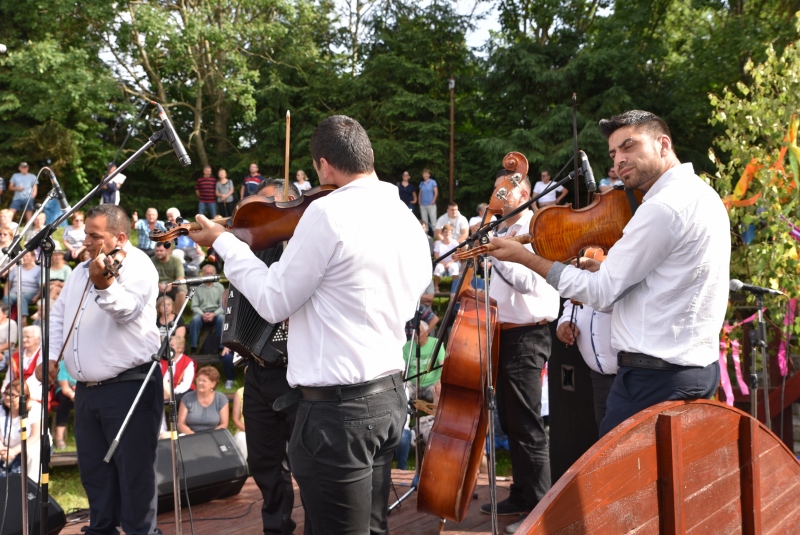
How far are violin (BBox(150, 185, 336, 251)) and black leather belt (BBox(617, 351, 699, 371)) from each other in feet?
4.69

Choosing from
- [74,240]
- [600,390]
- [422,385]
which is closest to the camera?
[600,390]

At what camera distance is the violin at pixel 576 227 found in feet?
10.5

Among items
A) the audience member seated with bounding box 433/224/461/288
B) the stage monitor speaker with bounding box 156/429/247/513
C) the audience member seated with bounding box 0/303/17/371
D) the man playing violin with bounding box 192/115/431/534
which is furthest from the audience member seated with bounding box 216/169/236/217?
the man playing violin with bounding box 192/115/431/534

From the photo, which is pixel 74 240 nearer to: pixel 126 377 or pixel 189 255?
pixel 189 255

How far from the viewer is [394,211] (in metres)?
2.76

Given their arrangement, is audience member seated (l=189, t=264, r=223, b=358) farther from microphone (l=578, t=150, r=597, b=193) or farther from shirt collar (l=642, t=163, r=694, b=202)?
shirt collar (l=642, t=163, r=694, b=202)

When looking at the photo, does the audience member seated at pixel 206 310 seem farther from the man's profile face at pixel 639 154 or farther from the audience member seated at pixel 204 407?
the man's profile face at pixel 639 154

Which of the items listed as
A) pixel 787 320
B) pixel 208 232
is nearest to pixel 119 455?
pixel 208 232

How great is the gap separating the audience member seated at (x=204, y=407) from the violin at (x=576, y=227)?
5.46 meters

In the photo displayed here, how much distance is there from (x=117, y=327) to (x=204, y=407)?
388 centimetres

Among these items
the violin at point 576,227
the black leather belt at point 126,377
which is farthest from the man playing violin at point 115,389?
the violin at point 576,227

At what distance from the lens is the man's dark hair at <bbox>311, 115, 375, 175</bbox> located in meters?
2.74

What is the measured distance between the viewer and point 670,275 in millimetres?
2943

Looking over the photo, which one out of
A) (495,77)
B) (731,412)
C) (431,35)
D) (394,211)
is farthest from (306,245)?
(431,35)
